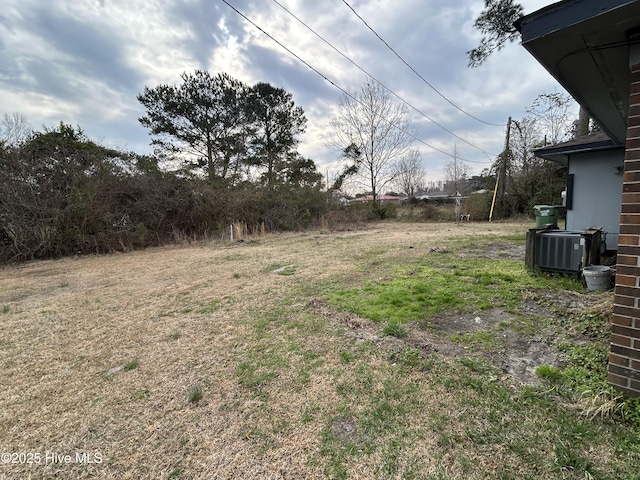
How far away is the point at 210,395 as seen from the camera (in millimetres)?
1788

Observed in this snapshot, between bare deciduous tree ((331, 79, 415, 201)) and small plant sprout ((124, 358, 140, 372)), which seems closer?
small plant sprout ((124, 358, 140, 372))

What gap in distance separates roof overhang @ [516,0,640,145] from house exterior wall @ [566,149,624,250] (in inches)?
168

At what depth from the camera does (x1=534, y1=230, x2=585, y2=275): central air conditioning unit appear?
11.7 feet

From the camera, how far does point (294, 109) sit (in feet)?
53.8

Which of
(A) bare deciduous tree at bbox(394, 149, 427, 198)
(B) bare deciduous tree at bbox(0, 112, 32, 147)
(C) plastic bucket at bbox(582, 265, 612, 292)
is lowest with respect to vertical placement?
(C) plastic bucket at bbox(582, 265, 612, 292)

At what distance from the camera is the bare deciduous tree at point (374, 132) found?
59.0 ft

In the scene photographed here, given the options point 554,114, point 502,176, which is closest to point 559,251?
point 502,176

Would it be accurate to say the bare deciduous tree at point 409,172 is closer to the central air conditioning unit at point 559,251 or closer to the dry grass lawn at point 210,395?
the central air conditioning unit at point 559,251

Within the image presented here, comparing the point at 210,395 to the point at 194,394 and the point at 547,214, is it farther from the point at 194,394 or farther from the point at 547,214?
the point at 547,214

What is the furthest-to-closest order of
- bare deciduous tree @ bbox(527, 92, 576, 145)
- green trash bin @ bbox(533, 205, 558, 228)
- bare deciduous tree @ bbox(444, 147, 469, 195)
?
bare deciduous tree @ bbox(444, 147, 469, 195) → bare deciduous tree @ bbox(527, 92, 576, 145) → green trash bin @ bbox(533, 205, 558, 228)

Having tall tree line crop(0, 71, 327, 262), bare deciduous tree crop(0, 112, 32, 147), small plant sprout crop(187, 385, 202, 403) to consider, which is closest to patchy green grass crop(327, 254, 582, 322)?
small plant sprout crop(187, 385, 202, 403)

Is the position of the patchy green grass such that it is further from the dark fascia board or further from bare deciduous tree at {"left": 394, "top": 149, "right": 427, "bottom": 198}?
bare deciduous tree at {"left": 394, "top": 149, "right": 427, "bottom": 198}

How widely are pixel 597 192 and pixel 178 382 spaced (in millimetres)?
7790

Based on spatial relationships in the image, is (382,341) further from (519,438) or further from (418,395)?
(519,438)
